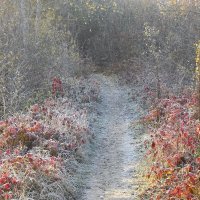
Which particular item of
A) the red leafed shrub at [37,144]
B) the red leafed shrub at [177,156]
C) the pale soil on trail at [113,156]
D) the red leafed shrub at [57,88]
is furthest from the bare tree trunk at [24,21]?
the red leafed shrub at [177,156]

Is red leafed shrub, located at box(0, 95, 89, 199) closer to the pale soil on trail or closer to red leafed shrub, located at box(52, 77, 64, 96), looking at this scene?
A: the pale soil on trail

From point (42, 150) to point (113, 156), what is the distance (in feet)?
8.07

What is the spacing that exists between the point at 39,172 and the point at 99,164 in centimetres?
273

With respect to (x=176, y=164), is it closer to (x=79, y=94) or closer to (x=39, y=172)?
(x=39, y=172)

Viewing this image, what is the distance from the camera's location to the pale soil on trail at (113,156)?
28.4 feet

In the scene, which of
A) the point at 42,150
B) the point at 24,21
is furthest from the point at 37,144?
the point at 24,21

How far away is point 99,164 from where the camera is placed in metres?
10.4

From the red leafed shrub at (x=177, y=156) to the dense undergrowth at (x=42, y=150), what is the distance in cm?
179

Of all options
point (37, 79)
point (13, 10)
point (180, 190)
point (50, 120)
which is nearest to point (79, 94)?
point (37, 79)

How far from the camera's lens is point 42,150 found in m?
9.27

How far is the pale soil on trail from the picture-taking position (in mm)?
8664

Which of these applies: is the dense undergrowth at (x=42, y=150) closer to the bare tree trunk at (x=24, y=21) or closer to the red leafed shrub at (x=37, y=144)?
the red leafed shrub at (x=37, y=144)

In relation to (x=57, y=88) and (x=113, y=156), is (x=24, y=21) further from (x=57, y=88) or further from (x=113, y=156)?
(x=113, y=156)

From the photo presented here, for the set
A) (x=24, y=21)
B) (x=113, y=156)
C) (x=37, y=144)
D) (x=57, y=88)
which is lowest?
(x=113, y=156)
